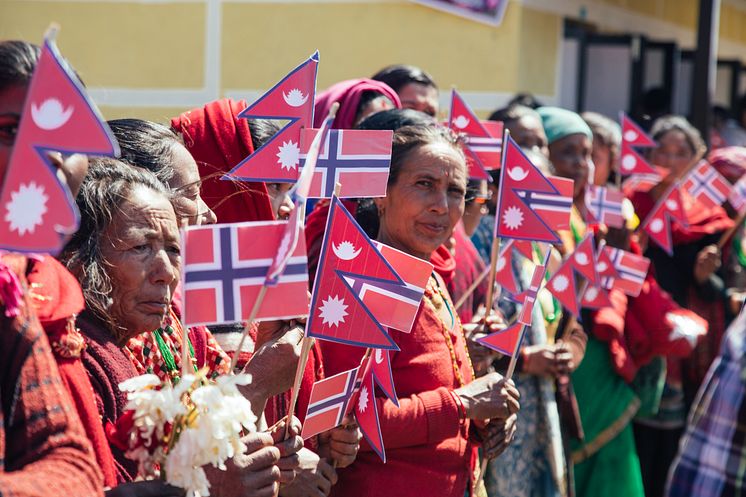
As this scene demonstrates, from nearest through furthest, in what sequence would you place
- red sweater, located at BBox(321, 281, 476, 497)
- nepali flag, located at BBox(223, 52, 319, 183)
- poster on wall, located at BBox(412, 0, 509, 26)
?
nepali flag, located at BBox(223, 52, 319, 183) → red sweater, located at BBox(321, 281, 476, 497) → poster on wall, located at BBox(412, 0, 509, 26)

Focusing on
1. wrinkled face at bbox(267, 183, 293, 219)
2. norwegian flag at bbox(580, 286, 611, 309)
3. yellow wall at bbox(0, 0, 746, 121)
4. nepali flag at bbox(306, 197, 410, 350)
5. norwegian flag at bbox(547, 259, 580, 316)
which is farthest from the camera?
yellow wall at bbox(0, 0, 746, 121)

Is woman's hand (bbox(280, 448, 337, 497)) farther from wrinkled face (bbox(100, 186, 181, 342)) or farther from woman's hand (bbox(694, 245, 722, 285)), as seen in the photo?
woman's hand (bbox(694, 245, 722, 285))

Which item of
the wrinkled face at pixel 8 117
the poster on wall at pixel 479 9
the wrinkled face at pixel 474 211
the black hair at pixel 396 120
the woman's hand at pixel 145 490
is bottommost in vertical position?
the woman's hand at pixel 145 490

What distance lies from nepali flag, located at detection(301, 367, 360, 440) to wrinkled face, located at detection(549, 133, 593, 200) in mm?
3156

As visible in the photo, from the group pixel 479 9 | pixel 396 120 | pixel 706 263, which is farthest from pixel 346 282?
pixel 479 9

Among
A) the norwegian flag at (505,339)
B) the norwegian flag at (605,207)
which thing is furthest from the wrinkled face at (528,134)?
the norwegian flag at (505,339)

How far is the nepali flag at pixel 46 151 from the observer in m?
1.86

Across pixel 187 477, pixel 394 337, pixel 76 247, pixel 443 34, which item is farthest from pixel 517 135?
pixel 443 34

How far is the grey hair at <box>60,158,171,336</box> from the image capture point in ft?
8.56

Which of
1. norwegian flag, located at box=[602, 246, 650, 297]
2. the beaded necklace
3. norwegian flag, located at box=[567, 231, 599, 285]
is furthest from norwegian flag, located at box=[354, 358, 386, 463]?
norwegian flag, located at box=[602, 246, 650, 297]

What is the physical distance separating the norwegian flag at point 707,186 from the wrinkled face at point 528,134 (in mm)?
1860

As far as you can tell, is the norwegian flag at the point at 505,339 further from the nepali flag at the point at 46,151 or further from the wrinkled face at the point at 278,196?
the nepali flag at the point at 46,151

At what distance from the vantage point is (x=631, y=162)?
664 cm

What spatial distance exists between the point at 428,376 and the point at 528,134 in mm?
2403
